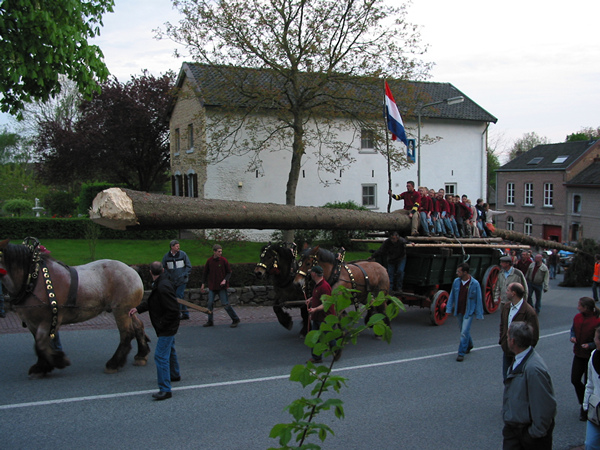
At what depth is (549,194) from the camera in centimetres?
4325

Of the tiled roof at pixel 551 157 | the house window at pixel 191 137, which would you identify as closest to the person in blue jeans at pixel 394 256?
the house window at pixel 191 137

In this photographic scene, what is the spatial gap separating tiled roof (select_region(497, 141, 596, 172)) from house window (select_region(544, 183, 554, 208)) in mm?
1369

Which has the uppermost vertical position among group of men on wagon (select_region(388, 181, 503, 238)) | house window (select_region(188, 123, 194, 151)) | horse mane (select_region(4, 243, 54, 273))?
house window (select_region(188, 123, 194, 151))

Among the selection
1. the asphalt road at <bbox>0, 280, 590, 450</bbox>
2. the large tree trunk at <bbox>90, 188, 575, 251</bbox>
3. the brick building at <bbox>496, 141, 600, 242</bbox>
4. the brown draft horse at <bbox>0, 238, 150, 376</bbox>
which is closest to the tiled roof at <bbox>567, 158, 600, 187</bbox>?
the brick building at <bbox>496, 141, 600, 242</bbox>

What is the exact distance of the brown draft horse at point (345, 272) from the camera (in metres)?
9.64

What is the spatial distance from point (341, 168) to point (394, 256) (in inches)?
571

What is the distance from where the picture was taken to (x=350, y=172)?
27.4 m

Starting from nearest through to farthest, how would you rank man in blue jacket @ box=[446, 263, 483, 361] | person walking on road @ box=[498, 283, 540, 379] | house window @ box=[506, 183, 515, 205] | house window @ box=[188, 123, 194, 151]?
person walking on road @ box=[498, 283, 540, 379]
man in blue jacket @ box=[446, 263, 483, 361]
house window @ box=[188, 123, 194, 151]
house window @ box=[506, 183, 515, 205]

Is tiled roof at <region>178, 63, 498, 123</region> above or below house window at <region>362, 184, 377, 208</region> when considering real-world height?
above

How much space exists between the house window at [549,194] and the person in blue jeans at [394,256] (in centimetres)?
3513

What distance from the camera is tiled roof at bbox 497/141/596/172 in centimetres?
4228

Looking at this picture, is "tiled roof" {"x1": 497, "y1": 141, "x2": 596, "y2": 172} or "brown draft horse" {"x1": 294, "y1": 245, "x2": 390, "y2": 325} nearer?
"brown draft horse" {"x1": 294, "y1": 245, "x2": 390, "y2": 325}

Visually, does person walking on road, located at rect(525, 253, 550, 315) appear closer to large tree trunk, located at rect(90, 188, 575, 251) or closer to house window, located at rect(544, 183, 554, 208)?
large tree trunk, located at rect(90, 188, 575, 251)

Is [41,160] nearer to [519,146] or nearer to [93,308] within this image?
[93,308]
